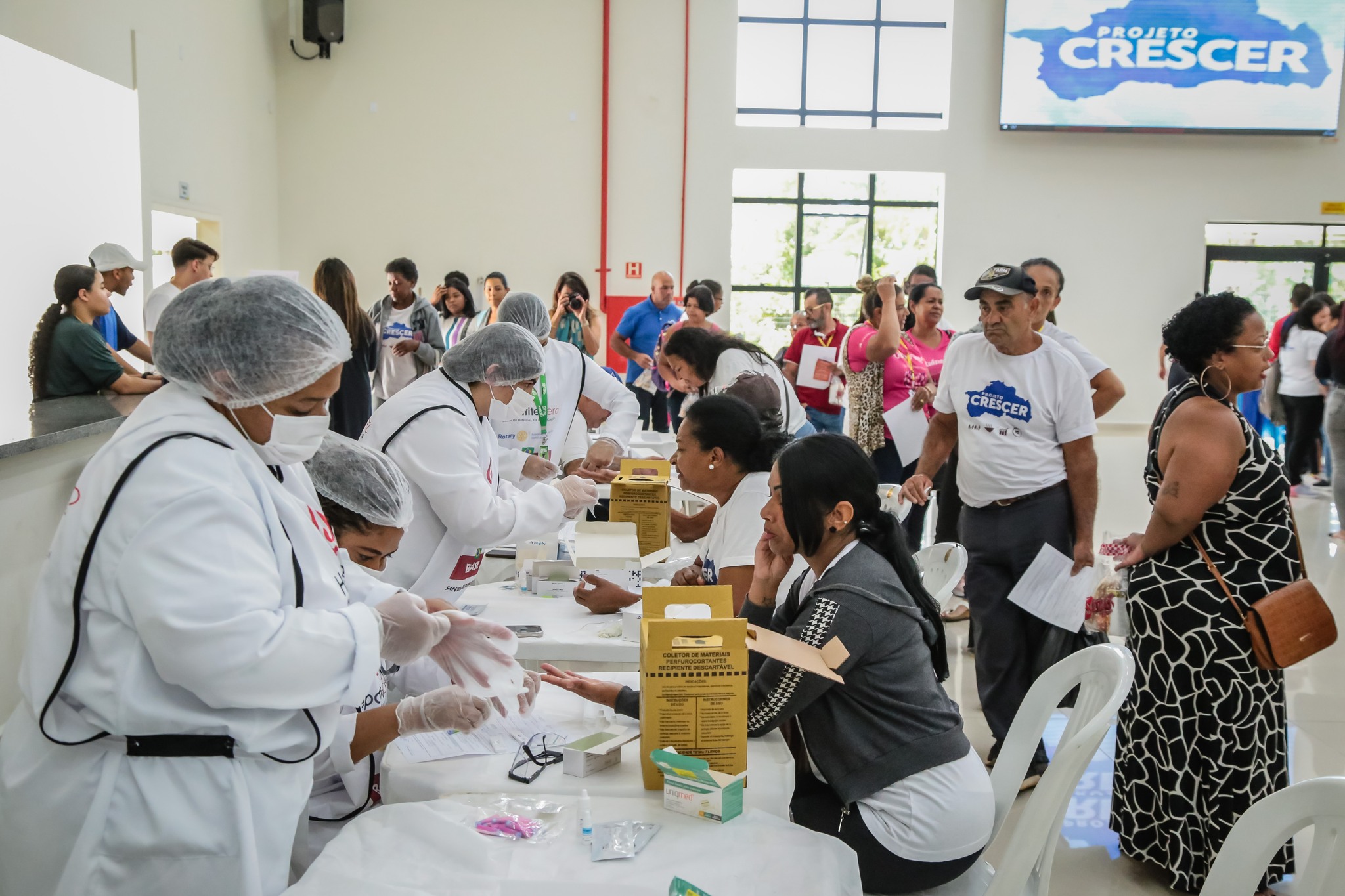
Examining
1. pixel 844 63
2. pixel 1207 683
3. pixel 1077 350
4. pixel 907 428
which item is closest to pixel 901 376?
pixel 907 428

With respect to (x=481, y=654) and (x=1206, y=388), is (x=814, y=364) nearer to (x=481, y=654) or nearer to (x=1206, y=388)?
(x=1206, y=388)

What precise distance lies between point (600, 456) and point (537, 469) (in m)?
0.61

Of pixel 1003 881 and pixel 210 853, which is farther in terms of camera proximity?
pixel 1003 881

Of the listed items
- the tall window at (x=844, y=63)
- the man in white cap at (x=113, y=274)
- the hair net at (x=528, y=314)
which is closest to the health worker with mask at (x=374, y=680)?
the hair net at (x=528, y=314)

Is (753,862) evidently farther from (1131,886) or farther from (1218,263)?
(1218,263)

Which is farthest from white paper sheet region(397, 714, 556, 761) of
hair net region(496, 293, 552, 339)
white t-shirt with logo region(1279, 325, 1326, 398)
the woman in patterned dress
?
white t-shirt with logo region(1279, 325, 1326, 398)

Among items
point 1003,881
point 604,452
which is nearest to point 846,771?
point 1003,881

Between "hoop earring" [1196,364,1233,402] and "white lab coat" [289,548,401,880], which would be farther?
"hoop earring" [1196,364,1233,402]

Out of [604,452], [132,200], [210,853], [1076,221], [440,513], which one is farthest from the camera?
[1076,221]

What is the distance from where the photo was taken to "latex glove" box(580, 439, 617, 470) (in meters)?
4.16

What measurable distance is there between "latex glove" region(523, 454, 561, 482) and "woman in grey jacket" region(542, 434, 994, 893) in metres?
1.69

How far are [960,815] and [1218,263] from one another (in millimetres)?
11603

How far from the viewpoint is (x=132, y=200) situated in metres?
7.42

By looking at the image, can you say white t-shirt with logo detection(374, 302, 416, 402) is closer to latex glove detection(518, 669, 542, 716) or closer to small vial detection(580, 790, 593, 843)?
latex glove detection(518, 669, 542, 716)
